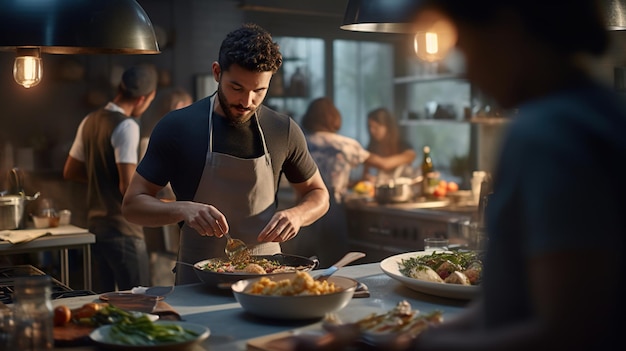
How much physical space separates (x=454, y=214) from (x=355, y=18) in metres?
2.89

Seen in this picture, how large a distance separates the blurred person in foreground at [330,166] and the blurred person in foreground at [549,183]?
4624 millimetres

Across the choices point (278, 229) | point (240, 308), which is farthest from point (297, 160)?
point (240, 308)

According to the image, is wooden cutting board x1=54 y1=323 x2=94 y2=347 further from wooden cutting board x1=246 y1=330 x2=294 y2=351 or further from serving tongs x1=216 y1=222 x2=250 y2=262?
serving tongs x1=216 y1=222 x2=250 y2=262

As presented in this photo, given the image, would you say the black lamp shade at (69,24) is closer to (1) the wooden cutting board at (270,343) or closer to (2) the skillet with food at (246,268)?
(2) the skillet with food at (246,268)

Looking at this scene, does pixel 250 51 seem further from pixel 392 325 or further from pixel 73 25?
pixel 392 325

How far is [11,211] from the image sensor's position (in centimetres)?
460

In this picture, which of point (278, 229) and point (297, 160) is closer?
point (278, 229)

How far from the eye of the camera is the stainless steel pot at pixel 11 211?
15.1ft

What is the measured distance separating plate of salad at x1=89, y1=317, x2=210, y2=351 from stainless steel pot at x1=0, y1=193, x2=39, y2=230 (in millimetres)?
2972

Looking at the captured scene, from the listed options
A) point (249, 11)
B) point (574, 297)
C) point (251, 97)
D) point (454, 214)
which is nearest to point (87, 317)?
point (251, 97)

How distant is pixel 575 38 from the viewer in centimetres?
112

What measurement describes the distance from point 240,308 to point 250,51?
3.24ft

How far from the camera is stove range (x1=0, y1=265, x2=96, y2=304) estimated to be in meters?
2.68

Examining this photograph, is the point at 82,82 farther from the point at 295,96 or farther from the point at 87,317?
the point at 87,317
